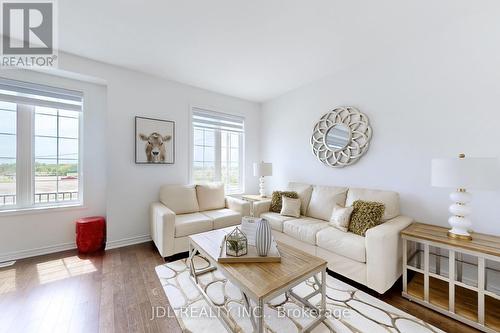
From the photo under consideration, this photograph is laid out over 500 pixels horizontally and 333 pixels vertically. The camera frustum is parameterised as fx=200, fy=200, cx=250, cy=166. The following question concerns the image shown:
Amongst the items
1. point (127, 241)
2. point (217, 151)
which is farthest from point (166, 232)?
point (217, 151)

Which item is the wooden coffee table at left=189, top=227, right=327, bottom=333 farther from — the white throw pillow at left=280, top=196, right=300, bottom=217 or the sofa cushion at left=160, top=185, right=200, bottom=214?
the sofa cushion at left=160, top=185, right=200, bottom=214

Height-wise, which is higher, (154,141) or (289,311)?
(154,141)

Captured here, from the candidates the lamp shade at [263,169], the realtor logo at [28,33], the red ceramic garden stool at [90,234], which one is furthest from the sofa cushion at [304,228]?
the realtor logo at [28,33]

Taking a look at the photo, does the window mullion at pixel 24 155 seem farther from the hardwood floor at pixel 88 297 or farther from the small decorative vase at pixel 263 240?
the small decorative vase at pixel 263 240

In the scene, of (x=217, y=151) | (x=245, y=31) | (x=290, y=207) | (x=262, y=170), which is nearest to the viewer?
(x=245, y=31)

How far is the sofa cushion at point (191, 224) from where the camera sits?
2434 millimetres

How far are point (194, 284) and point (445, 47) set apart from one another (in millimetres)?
3388

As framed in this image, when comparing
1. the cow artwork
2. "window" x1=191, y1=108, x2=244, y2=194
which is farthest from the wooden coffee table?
"window" x1=191, y1=108, x2=244, y2=194

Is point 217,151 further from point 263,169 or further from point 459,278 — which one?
point 459,278

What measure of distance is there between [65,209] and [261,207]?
8.75 feet

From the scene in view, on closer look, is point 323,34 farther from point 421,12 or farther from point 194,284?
point 194,284

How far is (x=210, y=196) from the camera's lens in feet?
10.6

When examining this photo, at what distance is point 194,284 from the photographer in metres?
1.91

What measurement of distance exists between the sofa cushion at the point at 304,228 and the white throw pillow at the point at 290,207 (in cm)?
15
